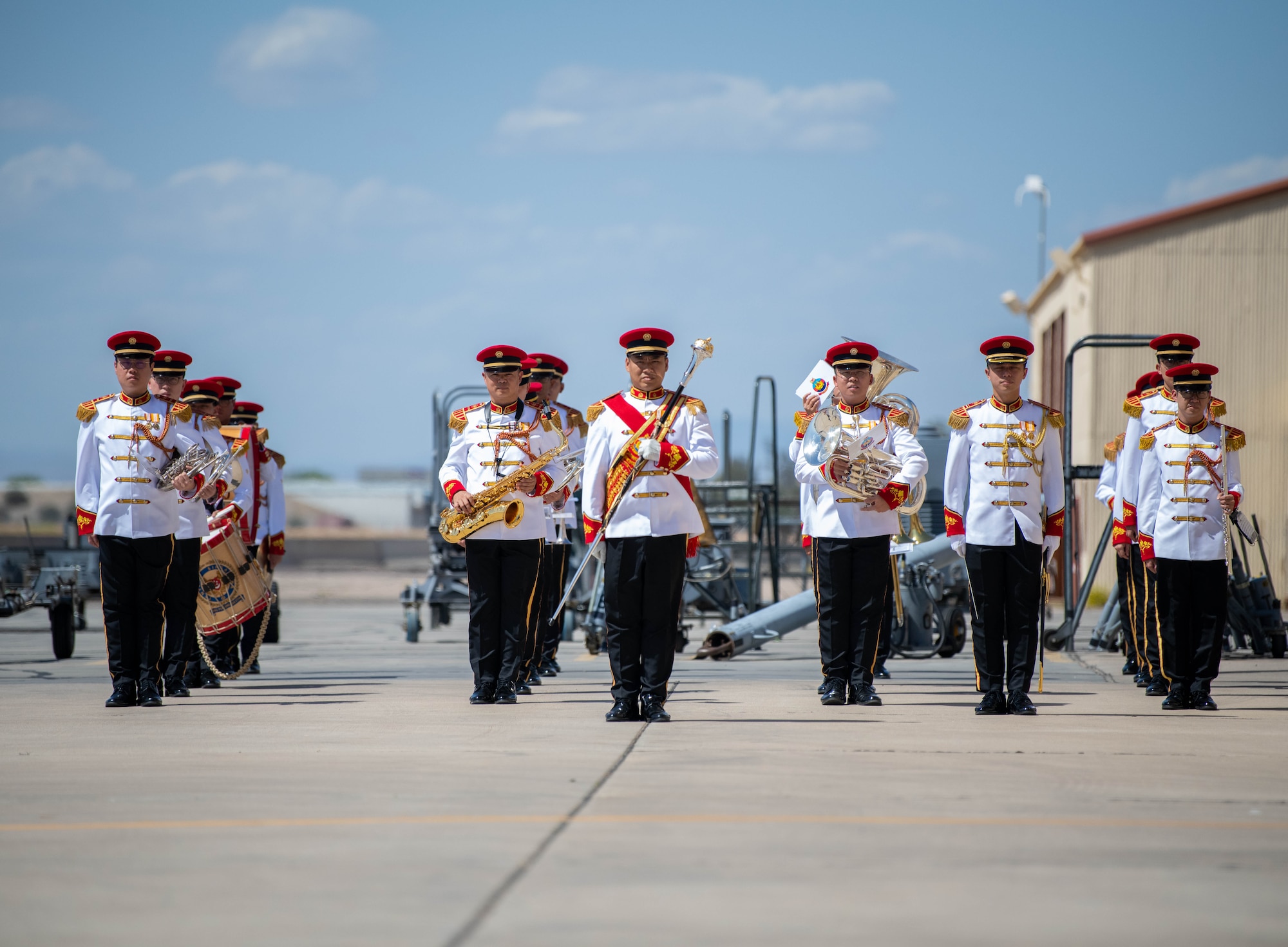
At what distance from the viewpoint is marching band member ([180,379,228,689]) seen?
34.7 ft

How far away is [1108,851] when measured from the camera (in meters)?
5.02

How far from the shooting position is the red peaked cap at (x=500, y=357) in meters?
9.42

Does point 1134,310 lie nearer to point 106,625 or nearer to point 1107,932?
point 106,625


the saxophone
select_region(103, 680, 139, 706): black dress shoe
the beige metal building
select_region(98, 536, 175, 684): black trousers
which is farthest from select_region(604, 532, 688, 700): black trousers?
the beige metal building

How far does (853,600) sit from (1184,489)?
6.63 feet

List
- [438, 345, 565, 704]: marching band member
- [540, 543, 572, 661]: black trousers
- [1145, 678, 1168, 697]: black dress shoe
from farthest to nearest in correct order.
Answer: [540, 543, 572, 661]: black trousers < [1145, 678, 1168, 697]: black dress shoe < [438, 345, 565, 704]: marching band member

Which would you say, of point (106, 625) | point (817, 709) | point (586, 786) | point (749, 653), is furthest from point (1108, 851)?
point (749, 653)

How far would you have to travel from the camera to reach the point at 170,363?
10.0 metres

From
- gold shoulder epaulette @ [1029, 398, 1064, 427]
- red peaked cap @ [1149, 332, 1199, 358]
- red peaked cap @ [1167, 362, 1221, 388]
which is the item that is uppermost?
red peaked cap @ [1149, 332, 1199, 358]

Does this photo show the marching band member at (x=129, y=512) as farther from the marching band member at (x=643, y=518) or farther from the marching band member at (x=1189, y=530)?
the marching band member at (x=1189, y=530)

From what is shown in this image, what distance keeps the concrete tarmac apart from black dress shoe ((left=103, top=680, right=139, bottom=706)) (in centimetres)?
15

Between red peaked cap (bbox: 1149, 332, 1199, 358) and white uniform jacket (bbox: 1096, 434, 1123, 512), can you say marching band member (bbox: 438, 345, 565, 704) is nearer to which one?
red peaked cap (bbox: 1149, 332, 1199, 358)

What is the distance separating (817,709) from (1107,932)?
16.2ft

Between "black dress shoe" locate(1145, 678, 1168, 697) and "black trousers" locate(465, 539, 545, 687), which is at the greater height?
"black trousers" locate(465, 539, 545, 687)
